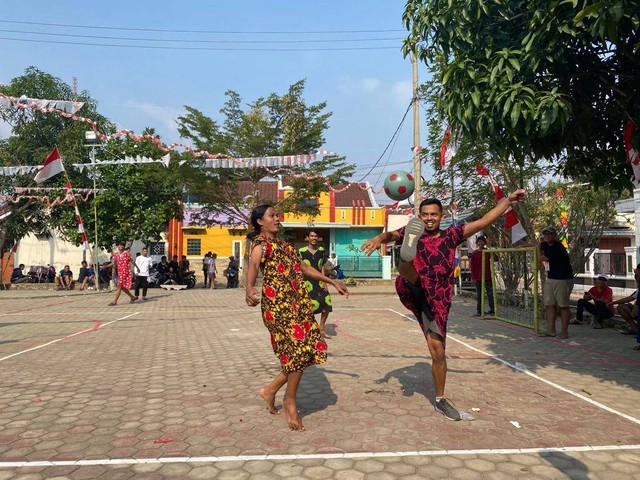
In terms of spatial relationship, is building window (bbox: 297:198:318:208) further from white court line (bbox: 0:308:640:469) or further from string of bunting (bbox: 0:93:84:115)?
white court line (bbox: 0:308:640:469)

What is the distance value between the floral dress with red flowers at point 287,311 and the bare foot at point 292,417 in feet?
0.83

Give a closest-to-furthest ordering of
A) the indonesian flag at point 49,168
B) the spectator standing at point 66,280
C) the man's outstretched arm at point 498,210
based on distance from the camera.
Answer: the man's outstretched arm at point 498,210 → the indonesian flag at point 49,168 → the spectator standing at point 66,280

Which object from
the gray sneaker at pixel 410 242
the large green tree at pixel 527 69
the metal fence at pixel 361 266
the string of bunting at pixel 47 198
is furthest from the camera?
the metal fence at pixel 361 266

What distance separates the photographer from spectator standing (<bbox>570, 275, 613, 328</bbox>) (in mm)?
9430

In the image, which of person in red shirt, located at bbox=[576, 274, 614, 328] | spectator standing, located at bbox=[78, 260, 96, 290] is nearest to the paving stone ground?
person in red shirt, located at bbox=[576, 274, 614, 328]

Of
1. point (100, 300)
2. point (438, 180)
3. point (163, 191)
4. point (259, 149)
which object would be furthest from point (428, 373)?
point (163, 191)

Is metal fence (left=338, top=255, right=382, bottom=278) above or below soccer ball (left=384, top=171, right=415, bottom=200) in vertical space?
below

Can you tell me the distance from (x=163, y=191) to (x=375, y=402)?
20579mm

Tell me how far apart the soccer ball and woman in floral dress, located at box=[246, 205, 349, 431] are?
378 inches

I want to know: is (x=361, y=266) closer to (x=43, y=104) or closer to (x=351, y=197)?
(x=351, y=197)

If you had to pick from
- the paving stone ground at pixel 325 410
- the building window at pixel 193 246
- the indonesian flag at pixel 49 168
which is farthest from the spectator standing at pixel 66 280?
the paving stone ground at pixel 325 410

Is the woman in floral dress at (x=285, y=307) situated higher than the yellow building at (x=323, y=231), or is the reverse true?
the yellow building at (x=323, y=231)

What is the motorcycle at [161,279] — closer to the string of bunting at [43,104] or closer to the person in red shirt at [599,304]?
the string of bunting at [43,104]

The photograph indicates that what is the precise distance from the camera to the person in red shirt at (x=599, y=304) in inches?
371
